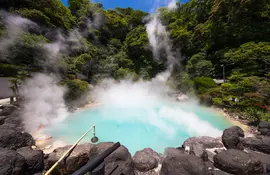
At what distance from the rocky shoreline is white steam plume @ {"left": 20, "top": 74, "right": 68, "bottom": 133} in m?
2.87

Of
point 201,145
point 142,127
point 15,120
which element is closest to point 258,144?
point 201,145

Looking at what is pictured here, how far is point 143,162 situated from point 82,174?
9.99ft

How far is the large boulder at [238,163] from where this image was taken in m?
2.65

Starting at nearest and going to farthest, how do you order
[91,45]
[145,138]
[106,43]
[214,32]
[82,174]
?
1. [82,174]
2. [145,138]
3. [214,32]
4. [91,45]
5. [106,43]

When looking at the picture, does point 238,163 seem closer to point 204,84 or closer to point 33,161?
point 33,161

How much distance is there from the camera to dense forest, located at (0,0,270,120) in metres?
9.21

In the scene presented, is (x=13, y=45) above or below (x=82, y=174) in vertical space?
above

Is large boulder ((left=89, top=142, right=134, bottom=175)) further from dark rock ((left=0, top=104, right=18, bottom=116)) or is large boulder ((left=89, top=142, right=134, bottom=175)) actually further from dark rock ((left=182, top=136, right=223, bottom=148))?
dark rock ((left=0, top=104, right=18, bottom=116))

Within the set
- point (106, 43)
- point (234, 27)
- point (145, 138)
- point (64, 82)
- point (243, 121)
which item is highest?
point (106, 43)

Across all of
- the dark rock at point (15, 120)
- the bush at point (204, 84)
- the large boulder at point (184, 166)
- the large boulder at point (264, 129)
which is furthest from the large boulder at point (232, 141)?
the dark rock at point (15, 120)

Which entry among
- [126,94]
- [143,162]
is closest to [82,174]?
[143,162]

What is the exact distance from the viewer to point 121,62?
60.2 feet

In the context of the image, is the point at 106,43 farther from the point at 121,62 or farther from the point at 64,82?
the point at 64,82

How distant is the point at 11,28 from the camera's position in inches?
406
